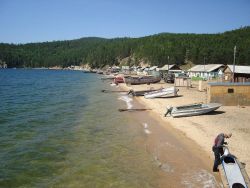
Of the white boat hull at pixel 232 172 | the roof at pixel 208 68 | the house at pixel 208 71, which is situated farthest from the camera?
the roof at pixel 208 68

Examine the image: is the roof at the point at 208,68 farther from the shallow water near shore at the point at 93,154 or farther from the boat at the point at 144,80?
the shallow water near shore at the point at 93,154

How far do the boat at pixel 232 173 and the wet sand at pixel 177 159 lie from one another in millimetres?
621

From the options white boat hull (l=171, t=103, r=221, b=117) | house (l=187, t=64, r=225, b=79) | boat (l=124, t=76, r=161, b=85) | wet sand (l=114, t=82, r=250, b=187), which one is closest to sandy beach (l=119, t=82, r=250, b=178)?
wet sand (l=114, t=82, r=250, b=187)

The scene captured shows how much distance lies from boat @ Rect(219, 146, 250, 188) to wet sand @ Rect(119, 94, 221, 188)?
621mm

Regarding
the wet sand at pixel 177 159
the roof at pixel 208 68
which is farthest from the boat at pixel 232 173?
the roof at pixel 208 68

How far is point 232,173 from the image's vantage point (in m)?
13.3

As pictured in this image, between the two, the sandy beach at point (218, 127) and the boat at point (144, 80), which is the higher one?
the boat at point (144, 80)

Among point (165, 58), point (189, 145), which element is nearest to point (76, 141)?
point (189, 145)

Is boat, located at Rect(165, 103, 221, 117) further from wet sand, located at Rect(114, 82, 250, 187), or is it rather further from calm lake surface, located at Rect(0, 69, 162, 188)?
calm lake surface, located at Rect(0, 69, 162, 188)

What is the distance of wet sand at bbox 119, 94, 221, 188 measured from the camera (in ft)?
47.5

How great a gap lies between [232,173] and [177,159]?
4575 mm

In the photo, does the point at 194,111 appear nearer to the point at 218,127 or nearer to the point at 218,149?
the point at 218,127

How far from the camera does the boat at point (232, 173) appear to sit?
12452mm

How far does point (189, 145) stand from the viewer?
65.6 feet
